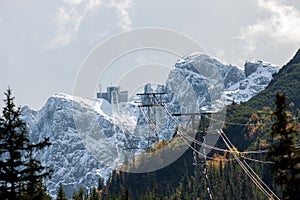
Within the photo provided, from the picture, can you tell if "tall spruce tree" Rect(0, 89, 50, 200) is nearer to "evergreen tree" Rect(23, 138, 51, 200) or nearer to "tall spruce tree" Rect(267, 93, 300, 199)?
"evergreen tree" Rect(23, 138, 51, 200)

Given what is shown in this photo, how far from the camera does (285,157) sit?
2859 centimetres

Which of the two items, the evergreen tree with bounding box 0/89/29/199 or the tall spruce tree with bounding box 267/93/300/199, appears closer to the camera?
the tall spruce tree with bounding box 267/93/300/199

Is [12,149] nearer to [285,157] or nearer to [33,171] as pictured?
[33,171]

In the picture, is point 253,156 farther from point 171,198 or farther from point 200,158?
point 200,158

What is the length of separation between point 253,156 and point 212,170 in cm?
1584

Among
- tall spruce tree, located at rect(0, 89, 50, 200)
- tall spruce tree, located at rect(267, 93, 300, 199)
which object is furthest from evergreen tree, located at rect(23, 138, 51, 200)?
tall spruce tree, located at rect(267, 93, 300, 199)

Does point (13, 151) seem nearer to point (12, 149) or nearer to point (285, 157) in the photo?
point (12, 149)

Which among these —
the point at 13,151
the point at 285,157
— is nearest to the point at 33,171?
the point at 13,151

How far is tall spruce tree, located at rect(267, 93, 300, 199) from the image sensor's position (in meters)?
27.8

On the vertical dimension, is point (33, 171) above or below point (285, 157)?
above

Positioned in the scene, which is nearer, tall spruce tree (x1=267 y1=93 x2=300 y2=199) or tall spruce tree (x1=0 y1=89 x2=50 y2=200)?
tall spruce tree (x1=267 y1=93 x2=300 y2=199)

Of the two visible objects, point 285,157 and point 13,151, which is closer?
point 285,157

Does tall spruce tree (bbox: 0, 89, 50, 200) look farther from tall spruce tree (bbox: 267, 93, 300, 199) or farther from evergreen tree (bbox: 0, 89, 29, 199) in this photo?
tall spruce tree (bbox: 267, 93, 300, 199)

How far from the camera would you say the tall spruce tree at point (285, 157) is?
2783cm
